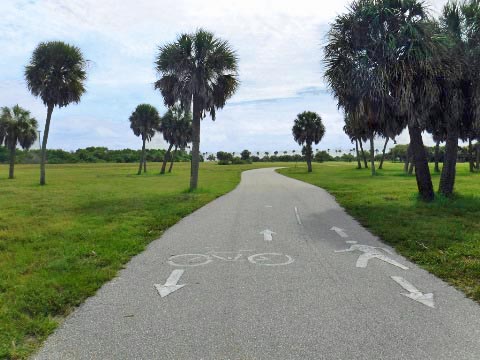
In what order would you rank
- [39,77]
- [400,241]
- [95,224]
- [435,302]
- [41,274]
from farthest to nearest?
[39,77]
[95,224]
[400,241]
[41,274]
[435,302]

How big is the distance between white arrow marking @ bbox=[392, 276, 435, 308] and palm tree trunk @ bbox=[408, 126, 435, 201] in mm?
11433

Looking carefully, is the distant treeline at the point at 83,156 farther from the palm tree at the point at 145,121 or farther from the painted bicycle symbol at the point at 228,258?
the painted bicycle symbol at the point at 228,258

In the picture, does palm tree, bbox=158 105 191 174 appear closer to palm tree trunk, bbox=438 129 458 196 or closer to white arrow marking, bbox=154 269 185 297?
palm tree trunk, bbox=438 129 458 196

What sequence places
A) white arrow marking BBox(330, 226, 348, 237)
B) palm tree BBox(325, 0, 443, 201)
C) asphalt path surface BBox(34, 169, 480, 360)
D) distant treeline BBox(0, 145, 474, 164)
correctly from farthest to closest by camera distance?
distant treeline BBox(0, 145, 474, 164) → palm tree BBox(325, 0, 443, 201) → white arrow marking BBox(330, 226, 348, 237) → asphalt path surface BBox(34, 169, 480, 360)

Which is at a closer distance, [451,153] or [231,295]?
[231,295]

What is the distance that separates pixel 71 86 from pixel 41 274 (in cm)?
2828

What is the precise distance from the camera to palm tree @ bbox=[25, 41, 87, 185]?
29688 mm

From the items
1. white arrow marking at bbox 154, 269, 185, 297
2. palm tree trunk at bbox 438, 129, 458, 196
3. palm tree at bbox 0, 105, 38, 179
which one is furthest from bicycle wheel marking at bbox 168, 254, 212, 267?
palm tree at bbox 0, 105, 38, 179

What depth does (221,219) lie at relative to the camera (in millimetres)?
11969

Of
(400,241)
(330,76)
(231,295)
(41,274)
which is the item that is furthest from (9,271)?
(330,76)

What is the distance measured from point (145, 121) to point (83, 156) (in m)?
84.5

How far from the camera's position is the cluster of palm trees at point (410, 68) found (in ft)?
48.0

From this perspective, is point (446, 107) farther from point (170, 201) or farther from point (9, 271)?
point (9, 271)

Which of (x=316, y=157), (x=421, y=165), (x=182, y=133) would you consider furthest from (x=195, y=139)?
(x=316, y=157)
